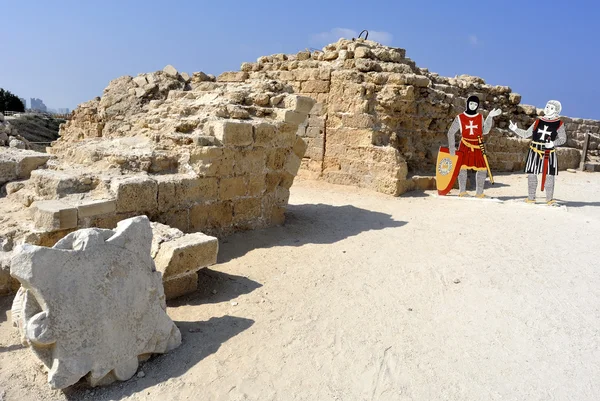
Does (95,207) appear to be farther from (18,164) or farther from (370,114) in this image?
(370,114)

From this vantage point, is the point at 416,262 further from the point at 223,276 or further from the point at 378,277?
the point at 223,276

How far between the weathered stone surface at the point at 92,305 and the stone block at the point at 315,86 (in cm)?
815

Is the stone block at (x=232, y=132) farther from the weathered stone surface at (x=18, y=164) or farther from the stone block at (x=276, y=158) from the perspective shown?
the weathered stone surface at (x=18, y=164)

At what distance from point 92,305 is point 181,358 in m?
0.73

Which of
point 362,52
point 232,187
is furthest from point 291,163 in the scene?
point 362,52

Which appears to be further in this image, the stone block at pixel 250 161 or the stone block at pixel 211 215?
the stone block at pixel 250 161

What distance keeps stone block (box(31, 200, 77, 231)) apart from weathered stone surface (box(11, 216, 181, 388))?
1.22m

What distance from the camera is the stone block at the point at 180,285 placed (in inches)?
158

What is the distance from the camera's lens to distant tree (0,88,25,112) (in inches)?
1271

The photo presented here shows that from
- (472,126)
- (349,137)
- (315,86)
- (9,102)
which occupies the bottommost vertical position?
(349,137)

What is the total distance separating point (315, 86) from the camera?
1080 cm

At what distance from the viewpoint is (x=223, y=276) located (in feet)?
15.2

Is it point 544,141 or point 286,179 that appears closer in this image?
point 286,179

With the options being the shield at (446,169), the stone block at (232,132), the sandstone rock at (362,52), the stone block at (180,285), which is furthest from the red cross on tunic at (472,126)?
the stone block at (180,285)
